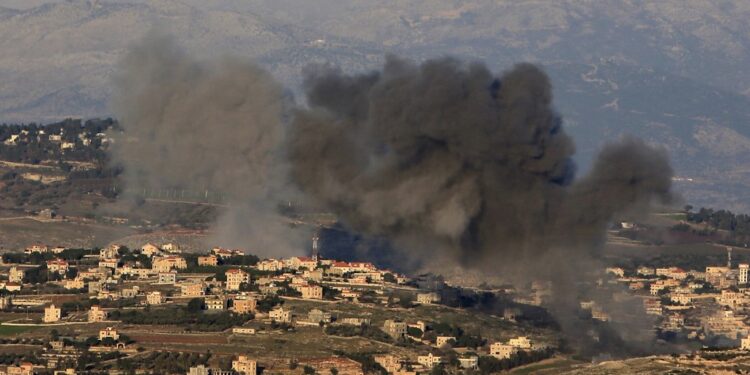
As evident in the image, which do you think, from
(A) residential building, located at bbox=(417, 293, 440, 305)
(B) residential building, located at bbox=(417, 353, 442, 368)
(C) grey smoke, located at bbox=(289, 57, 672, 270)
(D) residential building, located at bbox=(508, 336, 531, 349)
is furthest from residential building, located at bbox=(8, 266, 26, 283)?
(D) residential building, located at bbox=(508, 336, 531, 349)

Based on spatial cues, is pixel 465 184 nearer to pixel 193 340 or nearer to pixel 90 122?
pixel 193 340

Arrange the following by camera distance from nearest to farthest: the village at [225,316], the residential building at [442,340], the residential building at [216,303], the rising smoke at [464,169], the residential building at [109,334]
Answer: the village at [225,316], the residential building at [109,334], the residential building at [442,340], the rising smoke at [464,169], the residential building at [216,303]

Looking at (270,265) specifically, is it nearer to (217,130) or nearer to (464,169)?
(217,130)

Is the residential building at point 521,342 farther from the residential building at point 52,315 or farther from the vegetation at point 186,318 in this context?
the residential building at point 52,315

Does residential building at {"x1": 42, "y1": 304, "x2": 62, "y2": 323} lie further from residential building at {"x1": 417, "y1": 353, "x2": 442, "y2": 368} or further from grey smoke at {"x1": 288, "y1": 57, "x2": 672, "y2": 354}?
residential building at {"x1": 417, "y1": 353, "x2": 442, "y2": 368}

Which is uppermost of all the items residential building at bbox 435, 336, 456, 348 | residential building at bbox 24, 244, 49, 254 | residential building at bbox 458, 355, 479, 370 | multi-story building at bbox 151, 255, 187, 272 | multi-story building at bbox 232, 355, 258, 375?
residential building at bbox 24, 244, 49, 254

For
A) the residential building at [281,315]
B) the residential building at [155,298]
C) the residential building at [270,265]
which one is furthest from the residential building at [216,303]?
the residential building at [270,265]

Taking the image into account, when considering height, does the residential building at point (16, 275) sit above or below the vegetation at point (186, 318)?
above

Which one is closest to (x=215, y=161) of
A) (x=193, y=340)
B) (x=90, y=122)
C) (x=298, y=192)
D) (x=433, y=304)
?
(x=298, y=192)
